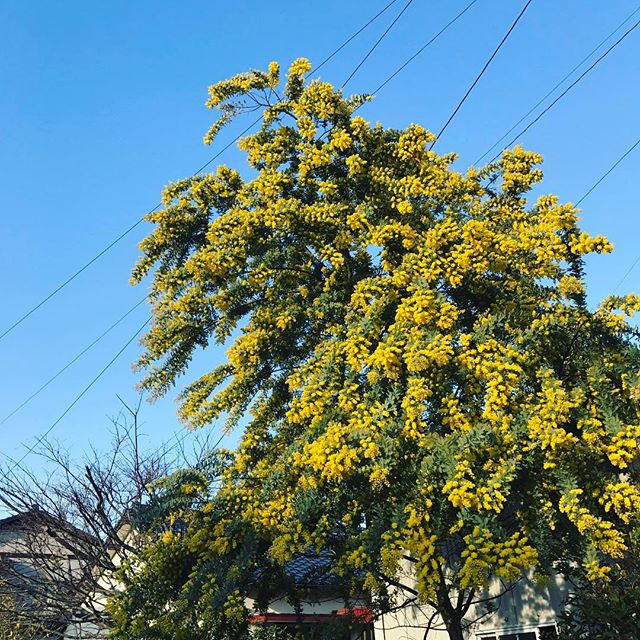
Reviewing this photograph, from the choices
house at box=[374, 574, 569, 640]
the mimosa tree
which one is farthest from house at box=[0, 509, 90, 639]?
house at box=[374, 574, 569, 640]

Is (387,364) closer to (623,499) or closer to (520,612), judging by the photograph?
(623,499)

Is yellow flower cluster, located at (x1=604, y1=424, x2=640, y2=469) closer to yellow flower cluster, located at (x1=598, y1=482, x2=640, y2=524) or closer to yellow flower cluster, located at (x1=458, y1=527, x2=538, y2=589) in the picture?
yellow flower cluster, located at (x1=598, y1=482, x2=640, y2=524)

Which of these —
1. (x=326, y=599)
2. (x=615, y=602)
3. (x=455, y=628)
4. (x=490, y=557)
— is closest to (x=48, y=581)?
(x=326, y=599)

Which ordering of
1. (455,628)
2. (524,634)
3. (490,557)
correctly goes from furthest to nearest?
1. (524,634)
2. (455,628)
3. (490,557)

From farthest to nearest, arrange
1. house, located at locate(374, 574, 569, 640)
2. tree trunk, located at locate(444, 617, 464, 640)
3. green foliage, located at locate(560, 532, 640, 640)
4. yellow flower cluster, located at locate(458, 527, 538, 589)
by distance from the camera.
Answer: house, located at locate(374, 574, 569, 640) < tree trunk, located at locate(444, 617, 464, 640) < green foliage, located at locate(560, 532, 640, 640) < yellow flower cluster, located at locate(458, 527, 538, 589)

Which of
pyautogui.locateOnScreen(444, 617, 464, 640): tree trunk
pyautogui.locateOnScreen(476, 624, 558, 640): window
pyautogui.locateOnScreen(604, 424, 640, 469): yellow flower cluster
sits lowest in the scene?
pyautogui.locateOnScreen(476, 624, 558, 640): window

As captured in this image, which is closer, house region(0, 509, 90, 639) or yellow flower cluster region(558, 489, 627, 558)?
yellow flower cluster region(558, 489, 627, 558)

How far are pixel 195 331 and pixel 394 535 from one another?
12.1ft

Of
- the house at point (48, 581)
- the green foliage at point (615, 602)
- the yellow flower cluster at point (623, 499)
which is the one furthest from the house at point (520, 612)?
the house at point (48, 581)

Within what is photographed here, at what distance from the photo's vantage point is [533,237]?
6055mm

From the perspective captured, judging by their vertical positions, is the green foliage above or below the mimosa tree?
below

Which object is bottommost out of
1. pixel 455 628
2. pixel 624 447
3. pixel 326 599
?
pixel 455 628

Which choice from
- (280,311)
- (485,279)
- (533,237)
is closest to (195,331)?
(280,311)

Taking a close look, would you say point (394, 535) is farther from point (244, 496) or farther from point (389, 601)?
point (389, 601)
